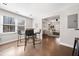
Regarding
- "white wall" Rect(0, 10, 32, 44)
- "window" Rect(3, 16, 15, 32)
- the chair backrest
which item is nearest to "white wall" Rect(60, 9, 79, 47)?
the chair backrest

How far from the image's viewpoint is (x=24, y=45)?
2.31 meters

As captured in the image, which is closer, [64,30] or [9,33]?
[9,33]

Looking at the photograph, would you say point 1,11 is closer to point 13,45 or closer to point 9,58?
point 13,45

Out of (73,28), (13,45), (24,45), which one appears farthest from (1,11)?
(73,28)

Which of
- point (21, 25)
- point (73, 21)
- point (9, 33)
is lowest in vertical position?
point (9, 33)

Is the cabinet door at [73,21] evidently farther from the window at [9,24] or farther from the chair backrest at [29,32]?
the window at [9,24]

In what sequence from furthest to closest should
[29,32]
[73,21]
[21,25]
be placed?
[73,21], [29,32], [21,25]

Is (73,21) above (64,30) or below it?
above

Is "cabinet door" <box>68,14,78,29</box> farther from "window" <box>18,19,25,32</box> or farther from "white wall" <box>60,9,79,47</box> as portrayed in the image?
"window" <box>18,19,25,32</box>

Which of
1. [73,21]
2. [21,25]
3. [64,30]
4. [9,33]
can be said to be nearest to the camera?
[21,25]

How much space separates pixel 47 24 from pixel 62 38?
52.8 inches

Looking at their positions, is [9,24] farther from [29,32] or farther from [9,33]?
[29,32]

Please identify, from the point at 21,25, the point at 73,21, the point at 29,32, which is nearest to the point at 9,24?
the point at 21,25

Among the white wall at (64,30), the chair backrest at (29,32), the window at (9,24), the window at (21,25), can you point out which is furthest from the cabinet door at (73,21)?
the window at (9,24)
